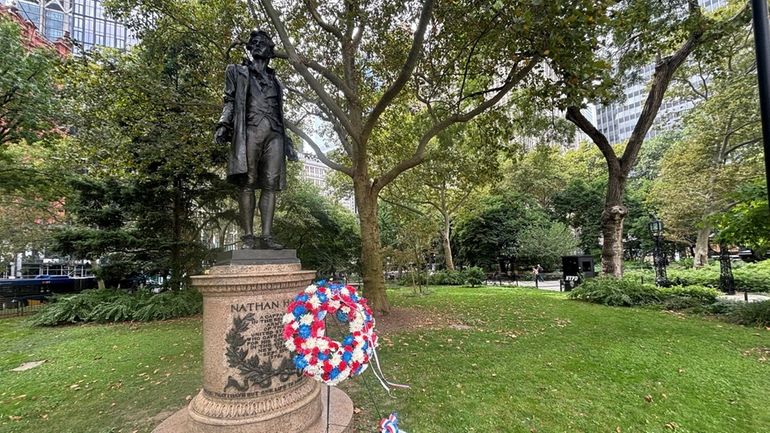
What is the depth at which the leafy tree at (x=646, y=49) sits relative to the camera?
9258 mm

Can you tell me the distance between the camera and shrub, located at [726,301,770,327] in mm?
8180

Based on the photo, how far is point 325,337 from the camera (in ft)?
9.86

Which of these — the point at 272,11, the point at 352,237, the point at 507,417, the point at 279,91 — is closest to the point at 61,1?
the point at 352,237

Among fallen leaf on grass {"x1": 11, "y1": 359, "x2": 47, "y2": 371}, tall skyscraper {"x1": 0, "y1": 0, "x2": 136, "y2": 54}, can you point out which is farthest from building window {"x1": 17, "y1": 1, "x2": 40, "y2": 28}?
fallen leaf on grass {"x1": 11, "y1": 359, "x2": 47, "y2": 371}

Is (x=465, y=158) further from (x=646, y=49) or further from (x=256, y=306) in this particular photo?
(x=256, y=306)

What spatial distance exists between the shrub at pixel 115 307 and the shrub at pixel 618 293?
14.1 metres

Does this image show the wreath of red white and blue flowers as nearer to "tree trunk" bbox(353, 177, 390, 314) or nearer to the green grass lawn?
the green grass lawn

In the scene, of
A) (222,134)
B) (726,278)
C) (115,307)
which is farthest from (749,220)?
(115,307)

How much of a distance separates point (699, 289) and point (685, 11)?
859 centimetres

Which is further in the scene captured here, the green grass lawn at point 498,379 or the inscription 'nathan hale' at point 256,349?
the green grass lawn at point 498,379

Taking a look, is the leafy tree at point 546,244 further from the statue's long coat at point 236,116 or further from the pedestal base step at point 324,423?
the statue's long coat at point 236,116

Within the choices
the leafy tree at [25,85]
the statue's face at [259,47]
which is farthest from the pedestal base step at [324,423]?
the leafy tree at [25,85]

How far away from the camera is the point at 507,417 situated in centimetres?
409

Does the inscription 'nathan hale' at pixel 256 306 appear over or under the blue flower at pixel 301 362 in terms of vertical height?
over
